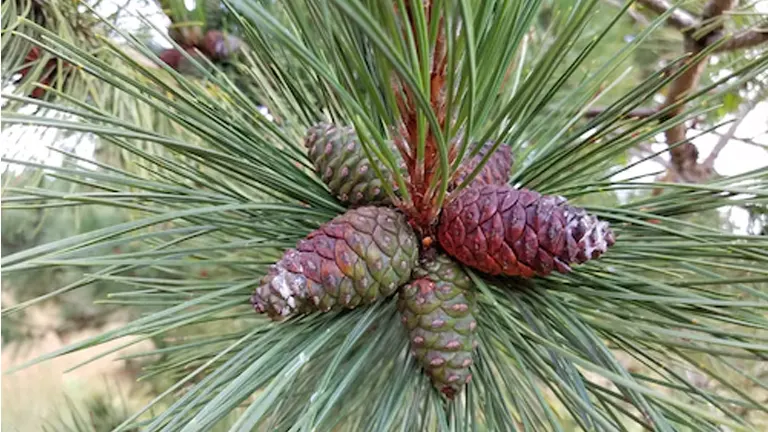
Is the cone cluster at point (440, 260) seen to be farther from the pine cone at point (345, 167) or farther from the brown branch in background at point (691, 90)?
the brown branch in background at point (691, 90)

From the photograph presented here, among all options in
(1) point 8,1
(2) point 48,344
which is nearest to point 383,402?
(1) point 8,1

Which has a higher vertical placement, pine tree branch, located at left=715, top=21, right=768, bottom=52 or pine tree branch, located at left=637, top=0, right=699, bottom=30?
pine tree branch, located at left=637, top=0, right=699, bottom=30

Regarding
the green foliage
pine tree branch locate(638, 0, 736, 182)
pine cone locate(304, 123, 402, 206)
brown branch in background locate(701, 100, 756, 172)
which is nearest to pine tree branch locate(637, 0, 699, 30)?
pine tree branch locate(638, 0, 736, 182)

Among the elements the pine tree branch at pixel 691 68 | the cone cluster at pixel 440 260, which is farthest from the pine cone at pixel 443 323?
the pine tree branch at pixel 691 68

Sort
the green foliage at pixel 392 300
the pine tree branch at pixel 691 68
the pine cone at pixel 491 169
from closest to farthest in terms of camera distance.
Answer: the green foliage at pixel 392 300 → the pine cone at pixel 491 169 → the pine tree branch at pixel 691 68

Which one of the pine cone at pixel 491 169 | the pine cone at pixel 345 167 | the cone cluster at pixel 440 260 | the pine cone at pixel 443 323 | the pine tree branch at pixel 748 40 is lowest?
the pine cone at pixel 443 323

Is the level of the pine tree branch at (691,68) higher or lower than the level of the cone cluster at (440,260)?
higher

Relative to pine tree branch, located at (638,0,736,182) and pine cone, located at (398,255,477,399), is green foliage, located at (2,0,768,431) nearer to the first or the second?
pine cone, located at (398,255,477,399)
